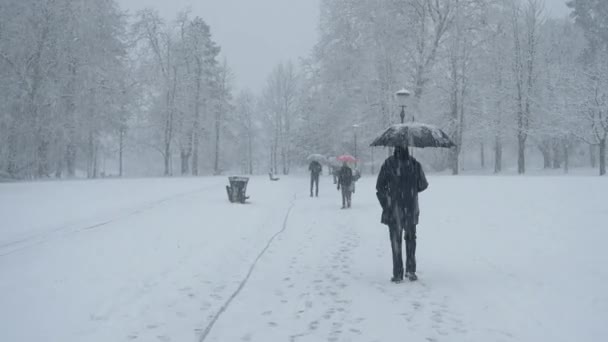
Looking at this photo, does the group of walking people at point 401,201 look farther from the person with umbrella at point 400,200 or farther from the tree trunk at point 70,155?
the tree trunk at point 70,155

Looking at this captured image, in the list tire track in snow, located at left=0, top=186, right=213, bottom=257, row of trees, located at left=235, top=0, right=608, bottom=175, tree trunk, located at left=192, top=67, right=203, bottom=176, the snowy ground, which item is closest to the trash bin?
the snowy ground

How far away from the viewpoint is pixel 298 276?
7797mm

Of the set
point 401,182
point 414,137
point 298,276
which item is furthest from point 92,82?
point 401,182

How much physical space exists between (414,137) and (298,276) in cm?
291

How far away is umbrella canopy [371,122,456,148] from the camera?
25.9 ft

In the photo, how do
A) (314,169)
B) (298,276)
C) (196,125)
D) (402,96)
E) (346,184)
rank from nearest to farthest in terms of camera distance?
1. (298,276)
2. (346,184)
3. (402,96)
4. (314,169)
5. (196,125)

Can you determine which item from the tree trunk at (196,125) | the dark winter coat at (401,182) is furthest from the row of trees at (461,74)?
the dark winter coat at (401,182)

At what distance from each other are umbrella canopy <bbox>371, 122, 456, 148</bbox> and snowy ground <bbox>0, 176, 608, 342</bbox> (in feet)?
6.94

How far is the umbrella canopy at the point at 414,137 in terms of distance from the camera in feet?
25.9

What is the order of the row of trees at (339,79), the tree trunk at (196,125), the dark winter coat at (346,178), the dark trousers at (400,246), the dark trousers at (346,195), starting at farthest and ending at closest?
the tree trunk at (196,125), the row of trees at (339,79), the dark winter coat at (346,178), the dark trousers at (346,195), the dark trousers at (400,246)

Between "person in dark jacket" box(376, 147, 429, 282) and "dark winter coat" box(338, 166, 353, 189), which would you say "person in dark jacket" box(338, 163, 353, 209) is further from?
"person in dark jacket" box(376, 147, 429, 282)

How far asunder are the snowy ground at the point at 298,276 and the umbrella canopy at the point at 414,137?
212 centimetres

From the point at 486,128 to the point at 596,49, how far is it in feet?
45.2

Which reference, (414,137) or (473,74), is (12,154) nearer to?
(414,137)
